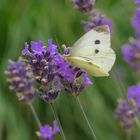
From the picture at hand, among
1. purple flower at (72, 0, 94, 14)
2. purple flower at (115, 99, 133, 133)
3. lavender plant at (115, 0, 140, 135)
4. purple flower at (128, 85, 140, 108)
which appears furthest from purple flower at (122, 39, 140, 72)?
purple flower at (72, 0, 94, 14)

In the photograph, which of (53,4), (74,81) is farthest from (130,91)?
(53,4)

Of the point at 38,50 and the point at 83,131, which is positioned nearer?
the point at 38,50

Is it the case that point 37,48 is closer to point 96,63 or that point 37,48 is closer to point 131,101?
point 96,63

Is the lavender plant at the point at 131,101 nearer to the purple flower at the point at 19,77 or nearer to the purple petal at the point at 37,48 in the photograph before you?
the purple flower at the point at 19,77

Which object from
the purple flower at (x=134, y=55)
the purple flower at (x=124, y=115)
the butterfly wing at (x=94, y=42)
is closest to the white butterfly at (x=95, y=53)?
the butterfly wing at (x=94, y=42)

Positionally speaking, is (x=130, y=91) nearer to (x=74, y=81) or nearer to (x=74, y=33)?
(x=74, y=81)

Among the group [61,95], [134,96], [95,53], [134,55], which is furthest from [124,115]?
[61,95]

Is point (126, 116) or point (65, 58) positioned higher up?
point (65, 58)
